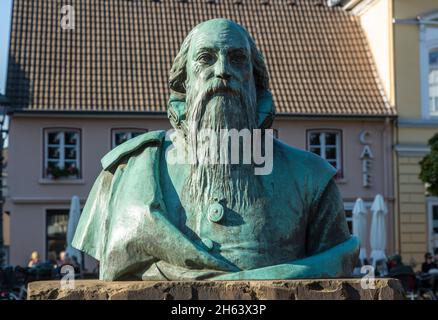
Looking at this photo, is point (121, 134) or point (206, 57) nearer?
point (206, 57)

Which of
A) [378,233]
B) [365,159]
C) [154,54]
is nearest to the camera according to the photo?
[378,233]

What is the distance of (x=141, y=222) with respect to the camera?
14.9 feet

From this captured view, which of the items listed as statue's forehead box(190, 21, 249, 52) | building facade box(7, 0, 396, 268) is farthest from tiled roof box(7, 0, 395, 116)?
statue's forehead box(190, 21, 249, 52)

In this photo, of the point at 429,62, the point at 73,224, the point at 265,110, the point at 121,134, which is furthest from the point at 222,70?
the point at 429,62

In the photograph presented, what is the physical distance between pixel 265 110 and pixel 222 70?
1.15 ft

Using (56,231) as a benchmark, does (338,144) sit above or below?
above

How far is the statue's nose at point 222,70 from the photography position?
15.0ft

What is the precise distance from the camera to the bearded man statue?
4488mm

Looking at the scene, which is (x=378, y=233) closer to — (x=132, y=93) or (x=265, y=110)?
(x=132, y=93)

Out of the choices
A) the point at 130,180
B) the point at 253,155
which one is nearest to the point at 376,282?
the point at 253,155

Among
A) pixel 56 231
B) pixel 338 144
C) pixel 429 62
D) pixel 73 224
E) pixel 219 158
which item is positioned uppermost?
pixel 429 62

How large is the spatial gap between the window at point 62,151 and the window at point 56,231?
1025mm

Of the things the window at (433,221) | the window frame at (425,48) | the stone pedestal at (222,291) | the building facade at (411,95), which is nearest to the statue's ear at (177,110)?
the stone pedestal at (222,291)

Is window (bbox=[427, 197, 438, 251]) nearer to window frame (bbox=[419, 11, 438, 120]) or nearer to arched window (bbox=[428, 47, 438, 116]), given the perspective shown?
window frame (bbox=[419, 11, 438, 120])
